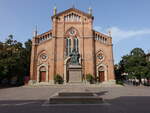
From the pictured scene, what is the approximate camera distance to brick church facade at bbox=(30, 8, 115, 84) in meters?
34.7

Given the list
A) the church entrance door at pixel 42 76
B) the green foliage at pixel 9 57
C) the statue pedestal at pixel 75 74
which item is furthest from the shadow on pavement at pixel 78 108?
the church entrance door at pixel 42 76

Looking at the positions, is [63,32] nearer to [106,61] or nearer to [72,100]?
[106,61]

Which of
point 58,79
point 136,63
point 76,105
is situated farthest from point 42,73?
point 76,105

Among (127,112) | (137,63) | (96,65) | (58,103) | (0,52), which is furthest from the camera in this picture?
(137,63)

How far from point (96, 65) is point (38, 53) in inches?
563

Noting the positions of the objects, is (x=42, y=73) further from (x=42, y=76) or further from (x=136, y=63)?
(x=136, y=63)

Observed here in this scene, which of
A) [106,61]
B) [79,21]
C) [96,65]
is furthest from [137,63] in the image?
[79,21]

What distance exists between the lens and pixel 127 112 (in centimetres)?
713

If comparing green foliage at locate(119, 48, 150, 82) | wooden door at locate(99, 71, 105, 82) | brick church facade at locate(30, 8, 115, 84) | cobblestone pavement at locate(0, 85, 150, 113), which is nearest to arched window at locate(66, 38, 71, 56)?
brick church facade at locate(30, 8, 115, 84)

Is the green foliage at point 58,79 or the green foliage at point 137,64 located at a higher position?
the green foliage at point 137,64

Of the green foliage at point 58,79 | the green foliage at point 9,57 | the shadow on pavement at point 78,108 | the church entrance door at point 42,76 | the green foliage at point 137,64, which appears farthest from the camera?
the green foliage at point 137,64

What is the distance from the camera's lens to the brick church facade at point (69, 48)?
3471 cm

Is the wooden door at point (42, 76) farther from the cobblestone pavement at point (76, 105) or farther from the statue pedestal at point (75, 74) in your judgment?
the cobblestone pavement at point (76, 105)

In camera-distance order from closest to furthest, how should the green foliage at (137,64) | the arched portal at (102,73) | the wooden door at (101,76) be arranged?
the arched portal at (102,73) < the wooden door at (101,76) < the green foliage at (137,64)
